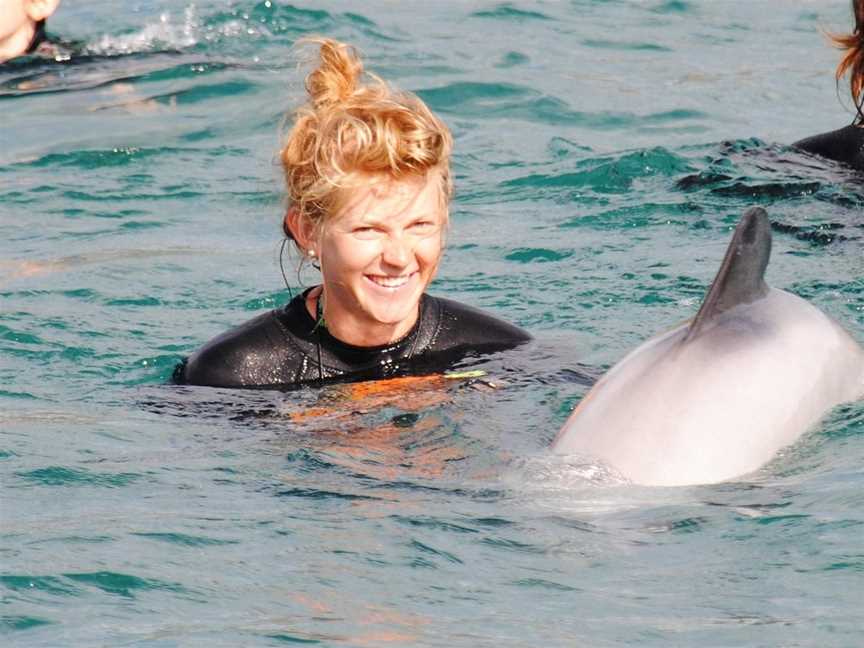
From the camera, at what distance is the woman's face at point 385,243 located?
18.6 ft

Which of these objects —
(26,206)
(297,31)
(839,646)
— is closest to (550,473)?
(839,646)

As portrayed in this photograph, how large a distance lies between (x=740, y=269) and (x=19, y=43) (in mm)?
8775

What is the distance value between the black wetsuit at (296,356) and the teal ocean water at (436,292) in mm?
130

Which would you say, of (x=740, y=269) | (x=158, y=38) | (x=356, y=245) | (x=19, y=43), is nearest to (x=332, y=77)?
(x=356, y=245)

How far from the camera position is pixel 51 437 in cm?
573

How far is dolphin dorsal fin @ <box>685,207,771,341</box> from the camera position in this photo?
506cm

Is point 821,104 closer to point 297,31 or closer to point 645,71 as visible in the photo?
point 645,71

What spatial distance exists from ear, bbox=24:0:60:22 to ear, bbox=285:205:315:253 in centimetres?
709

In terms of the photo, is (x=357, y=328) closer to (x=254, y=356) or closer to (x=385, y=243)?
(x=254, y=356)

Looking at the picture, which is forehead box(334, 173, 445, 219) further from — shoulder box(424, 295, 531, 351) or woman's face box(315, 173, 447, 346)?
shoulder box(424, 295, 531, 351)

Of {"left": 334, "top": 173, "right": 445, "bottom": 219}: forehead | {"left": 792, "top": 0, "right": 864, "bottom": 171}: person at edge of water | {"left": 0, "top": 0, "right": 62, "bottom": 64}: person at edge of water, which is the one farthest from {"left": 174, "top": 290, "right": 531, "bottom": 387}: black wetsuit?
{"left": 0, "top": 0, "right": 62, "bottom": 64}: person at edge of water

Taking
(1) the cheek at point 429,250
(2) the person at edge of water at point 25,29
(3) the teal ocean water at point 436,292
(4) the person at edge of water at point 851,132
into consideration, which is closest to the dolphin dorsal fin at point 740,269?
(3) the teal ocean water at point 436,292

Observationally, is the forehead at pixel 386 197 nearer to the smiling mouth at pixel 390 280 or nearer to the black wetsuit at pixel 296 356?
the smiling mouth at pixel 390 280

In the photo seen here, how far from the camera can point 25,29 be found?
12.5m
